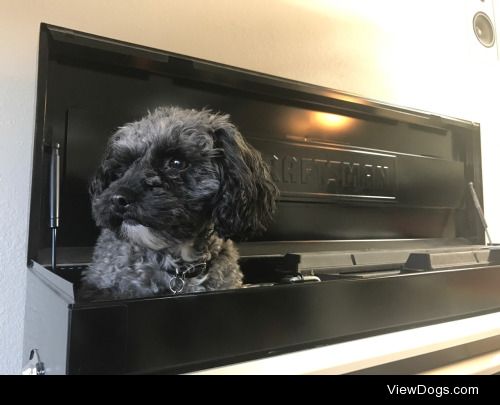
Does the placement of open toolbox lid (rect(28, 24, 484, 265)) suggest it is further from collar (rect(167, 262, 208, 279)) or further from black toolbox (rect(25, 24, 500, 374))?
collar (rect(167, 262, 208, 279))

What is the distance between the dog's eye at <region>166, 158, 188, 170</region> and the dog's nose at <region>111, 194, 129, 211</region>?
9cm

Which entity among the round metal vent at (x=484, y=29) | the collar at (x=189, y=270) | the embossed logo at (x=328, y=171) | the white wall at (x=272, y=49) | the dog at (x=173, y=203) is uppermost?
the round metal vent at (x=484, y=29)

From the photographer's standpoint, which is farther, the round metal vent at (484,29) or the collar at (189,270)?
the round metal vent at (484,29)

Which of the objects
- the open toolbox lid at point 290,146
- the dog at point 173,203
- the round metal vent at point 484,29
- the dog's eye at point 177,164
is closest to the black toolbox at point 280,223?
the open toolbox lid at point 290,146

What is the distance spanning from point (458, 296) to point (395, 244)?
0.52m

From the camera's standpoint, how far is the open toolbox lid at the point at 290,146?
87cm

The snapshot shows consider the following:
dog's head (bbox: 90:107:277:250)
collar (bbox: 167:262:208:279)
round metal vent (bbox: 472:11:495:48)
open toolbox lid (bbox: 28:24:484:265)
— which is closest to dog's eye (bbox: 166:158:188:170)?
dog's head (bbox: 90:107:277:250)

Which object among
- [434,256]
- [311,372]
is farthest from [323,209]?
[311,372]

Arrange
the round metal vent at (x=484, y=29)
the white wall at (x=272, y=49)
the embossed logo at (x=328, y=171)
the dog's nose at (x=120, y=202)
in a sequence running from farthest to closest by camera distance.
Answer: the round metal vent at (x=484, y=29) < the embossed logo at (x=328, y=171) < the white wall at (x=272, y=49) < the dog's nose at (x=120, y=202)

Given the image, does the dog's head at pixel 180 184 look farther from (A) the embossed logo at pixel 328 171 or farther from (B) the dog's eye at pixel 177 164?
(A) the embossed logo at pixel 328 171

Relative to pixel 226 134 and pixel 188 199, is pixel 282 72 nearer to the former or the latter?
pixel 226 134

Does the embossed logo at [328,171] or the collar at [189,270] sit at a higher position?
the embossed logo at [328,171]

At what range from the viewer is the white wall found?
0.87 meters

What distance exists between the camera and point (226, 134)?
2.35 feet
